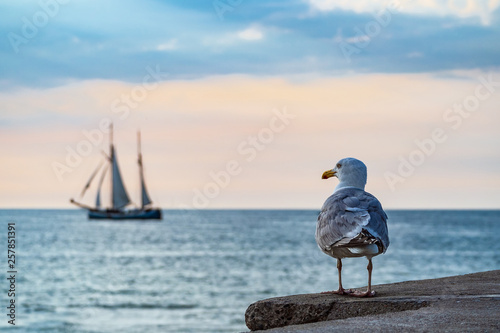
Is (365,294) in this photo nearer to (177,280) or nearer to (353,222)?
(353,222)

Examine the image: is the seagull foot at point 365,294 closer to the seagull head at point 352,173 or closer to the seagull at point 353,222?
the seagull at point 353,222

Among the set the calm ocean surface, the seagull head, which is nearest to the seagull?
the seagull head

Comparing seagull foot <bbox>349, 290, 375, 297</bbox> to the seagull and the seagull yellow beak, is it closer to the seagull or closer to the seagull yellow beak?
the seagull

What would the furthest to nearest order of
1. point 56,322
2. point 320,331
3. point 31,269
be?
point 31,269, point 56,322, point 320,331

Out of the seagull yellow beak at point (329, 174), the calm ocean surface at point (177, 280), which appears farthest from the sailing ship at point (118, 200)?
the seagull yellow beak at point (329, 174)

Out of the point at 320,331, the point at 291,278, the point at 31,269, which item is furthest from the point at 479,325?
the point at 31,269

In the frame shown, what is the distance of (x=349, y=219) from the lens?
5281 millimetres

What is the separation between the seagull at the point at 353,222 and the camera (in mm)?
5148

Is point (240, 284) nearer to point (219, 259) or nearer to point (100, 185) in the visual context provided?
point (219, 259)

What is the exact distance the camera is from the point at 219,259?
3791cm

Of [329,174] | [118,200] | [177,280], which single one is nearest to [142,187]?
[118,200]

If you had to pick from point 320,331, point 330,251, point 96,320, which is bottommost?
point 96,320

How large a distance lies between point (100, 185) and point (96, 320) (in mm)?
61202

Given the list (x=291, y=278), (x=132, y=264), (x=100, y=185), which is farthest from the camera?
(x=100, y=185)
